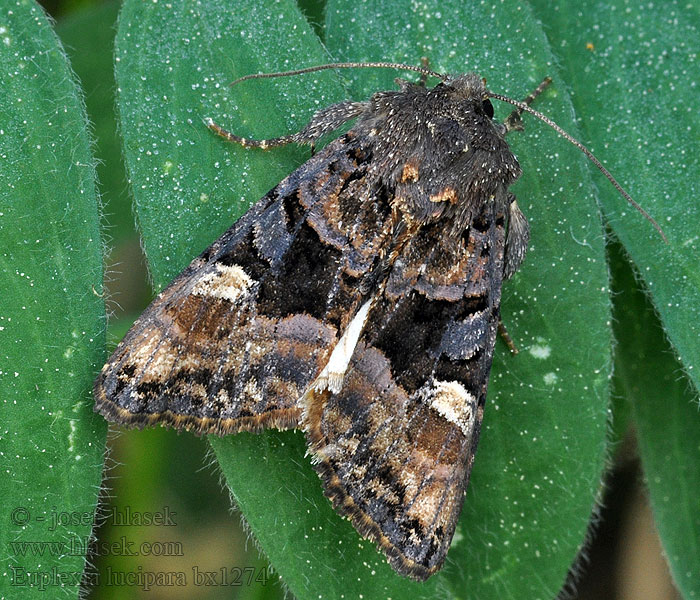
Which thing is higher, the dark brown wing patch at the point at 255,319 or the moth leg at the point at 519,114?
the moth leg at the point at 519,114

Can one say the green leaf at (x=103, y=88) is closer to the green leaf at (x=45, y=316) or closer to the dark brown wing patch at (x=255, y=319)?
the green leaf at (x=45, y=316)

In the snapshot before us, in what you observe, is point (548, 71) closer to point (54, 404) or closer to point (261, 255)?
point (261, 255)

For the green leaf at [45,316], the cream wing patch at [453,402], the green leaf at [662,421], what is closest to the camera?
the green leaf at [45,316]

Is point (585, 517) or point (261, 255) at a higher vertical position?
point (261, 255)

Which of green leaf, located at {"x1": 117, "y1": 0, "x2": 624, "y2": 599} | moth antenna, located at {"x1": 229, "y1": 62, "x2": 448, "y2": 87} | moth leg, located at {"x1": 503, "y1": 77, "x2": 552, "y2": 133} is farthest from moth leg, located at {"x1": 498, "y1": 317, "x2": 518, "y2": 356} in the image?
moth antenna, located at {"x1": 229, "y1": 62, "x2": 448, "y2": 87}

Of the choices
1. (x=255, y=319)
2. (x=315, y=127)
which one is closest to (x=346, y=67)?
(x=315, y=127)

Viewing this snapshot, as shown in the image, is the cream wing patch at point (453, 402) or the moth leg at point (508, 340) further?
the moth leg at point (508, 340)

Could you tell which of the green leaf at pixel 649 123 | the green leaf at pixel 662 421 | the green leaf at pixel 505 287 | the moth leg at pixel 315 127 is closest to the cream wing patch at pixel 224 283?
the green leaf at pixel 505 287

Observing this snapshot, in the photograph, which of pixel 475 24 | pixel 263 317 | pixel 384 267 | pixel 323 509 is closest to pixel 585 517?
pixel 323 509
